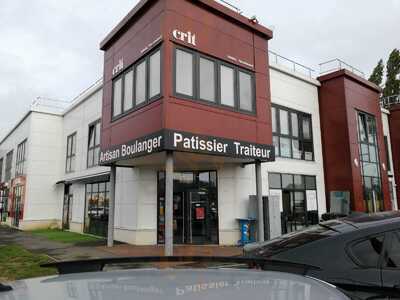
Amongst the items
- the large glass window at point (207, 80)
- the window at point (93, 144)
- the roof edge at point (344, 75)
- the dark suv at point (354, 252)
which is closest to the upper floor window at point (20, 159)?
the window at point (93, 144)

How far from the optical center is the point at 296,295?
1.72 meters

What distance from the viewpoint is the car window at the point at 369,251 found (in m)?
3.12

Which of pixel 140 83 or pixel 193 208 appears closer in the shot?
pixel 140 83

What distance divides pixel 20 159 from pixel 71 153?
6860 mm

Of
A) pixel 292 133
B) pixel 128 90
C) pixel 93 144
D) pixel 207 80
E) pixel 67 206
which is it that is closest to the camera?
pixel 207 80

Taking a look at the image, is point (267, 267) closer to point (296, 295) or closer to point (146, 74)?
point (296, 295)

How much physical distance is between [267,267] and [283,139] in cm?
1563

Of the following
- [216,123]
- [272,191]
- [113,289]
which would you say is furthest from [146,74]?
[113,289]

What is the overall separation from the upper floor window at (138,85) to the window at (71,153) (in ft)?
32.2

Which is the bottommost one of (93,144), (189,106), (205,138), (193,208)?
(193,208)

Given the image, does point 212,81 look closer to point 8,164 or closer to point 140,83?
point 140,83

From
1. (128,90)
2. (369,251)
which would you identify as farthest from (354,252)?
(128,90)

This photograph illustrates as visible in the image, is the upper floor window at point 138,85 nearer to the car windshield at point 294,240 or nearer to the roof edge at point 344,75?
the car windshield at point 294,240

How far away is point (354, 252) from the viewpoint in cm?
323
